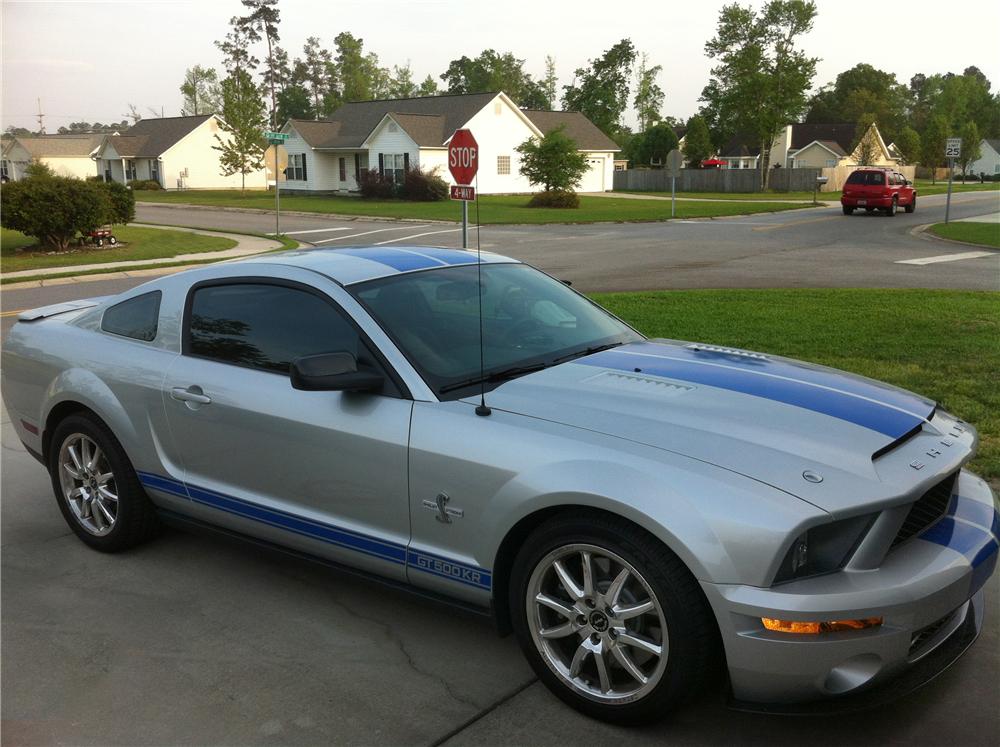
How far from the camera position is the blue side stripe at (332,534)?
341 centimetres

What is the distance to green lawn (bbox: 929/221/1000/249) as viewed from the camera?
2328 centimetres

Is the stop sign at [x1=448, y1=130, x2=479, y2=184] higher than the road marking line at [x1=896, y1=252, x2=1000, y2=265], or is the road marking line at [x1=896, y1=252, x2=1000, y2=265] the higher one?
the stop sign at [x1=448, y1=130, x2=479, y2=184]

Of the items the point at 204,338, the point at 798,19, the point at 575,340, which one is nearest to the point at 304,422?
the point at 204,338

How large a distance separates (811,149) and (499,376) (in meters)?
90.7

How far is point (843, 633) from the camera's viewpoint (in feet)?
8.91

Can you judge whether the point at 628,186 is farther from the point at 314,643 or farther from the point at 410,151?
the point at 314,643

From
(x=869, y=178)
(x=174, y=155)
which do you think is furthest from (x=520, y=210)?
(x=174, y=155)

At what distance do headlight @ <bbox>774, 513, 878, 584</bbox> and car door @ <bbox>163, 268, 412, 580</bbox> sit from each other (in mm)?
1466

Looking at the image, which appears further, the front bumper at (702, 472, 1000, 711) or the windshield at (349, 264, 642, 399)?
the windshield at (349, 264, 642, 399)

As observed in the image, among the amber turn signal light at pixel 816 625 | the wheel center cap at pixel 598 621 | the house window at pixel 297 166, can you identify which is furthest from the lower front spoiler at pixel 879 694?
the house window at pixel 297 166

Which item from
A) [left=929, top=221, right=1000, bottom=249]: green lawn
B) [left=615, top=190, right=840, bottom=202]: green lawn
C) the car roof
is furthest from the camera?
[left=615, top=190, right=840, bottom=202]: green lawn

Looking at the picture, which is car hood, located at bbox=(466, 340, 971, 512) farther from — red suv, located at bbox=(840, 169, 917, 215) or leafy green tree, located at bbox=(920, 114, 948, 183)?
leafy green tree, located at bbox=(920, 114, 948, 183)

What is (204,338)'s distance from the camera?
14.4ft

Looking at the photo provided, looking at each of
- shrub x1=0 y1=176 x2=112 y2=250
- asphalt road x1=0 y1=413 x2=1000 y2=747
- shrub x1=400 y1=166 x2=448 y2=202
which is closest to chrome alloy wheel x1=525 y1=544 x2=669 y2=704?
asphalt road x1=0 y1=413 x2=1000 y2=747
